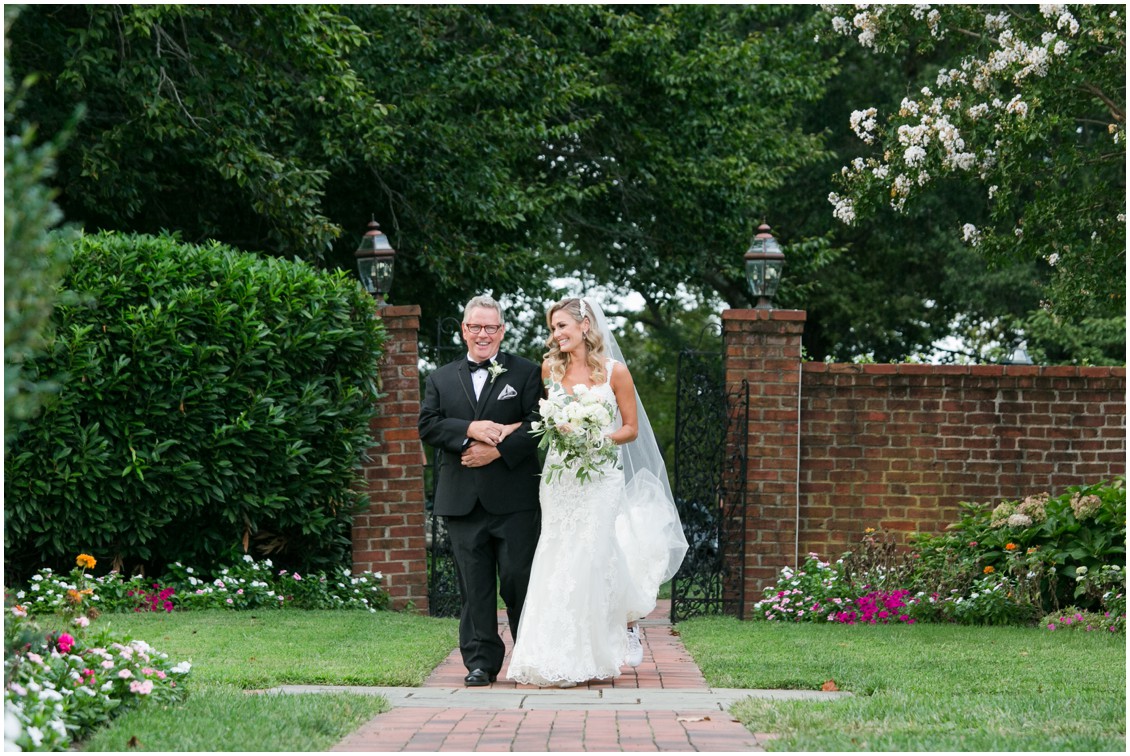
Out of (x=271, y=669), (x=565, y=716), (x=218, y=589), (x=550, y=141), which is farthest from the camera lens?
(x=550, y=141)

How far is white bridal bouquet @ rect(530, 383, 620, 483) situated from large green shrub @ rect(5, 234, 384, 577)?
11.4 feet

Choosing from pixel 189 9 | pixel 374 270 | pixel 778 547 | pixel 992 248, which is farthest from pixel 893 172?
pixel 189 9

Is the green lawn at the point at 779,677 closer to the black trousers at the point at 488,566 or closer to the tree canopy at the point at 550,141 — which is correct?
the black trousers at the point at 488,566

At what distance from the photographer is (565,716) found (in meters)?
5.35

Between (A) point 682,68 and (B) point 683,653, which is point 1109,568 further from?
(A) point 682,68

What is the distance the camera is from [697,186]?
55.9 feet

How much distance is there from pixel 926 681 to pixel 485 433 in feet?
8.03

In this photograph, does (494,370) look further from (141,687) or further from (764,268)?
(764,268)

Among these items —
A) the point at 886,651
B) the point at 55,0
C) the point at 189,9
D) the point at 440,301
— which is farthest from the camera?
the point at 440,301

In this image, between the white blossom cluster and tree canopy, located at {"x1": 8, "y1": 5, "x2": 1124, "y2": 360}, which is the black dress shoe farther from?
tree canopy, located at {"x1": 8, "y1": 5, "x2": 1124, "y2": 360}

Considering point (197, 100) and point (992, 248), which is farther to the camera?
point (197, 100)

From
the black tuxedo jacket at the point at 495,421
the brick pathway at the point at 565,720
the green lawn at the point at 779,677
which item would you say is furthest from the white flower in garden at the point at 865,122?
the brick pathway at the point at 565,720

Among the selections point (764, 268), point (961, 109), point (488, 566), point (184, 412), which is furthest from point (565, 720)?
point (961, 109)

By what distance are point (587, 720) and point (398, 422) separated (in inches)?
227
